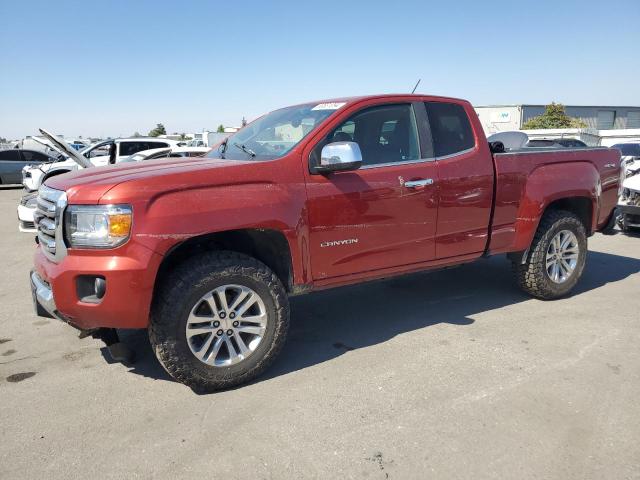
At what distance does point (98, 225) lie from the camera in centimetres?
290

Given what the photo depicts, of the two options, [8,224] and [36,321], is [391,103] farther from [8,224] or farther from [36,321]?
[8,224]

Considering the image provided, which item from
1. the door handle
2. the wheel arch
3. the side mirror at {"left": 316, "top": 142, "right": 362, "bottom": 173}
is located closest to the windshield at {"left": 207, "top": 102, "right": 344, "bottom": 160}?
the side mirror at {"left": 316, "top": 142, "right": 362, "bottom": 173}

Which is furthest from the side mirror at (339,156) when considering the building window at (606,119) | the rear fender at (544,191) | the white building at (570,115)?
the building window at (606,119)

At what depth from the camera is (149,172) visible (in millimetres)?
3191

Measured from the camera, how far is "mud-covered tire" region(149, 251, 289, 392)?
3082 millimetres

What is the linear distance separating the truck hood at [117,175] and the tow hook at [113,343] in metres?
0.93

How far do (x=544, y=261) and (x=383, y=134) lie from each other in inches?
85.7

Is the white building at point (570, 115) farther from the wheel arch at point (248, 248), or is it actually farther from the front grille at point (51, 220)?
the front grille at point (51, 220)

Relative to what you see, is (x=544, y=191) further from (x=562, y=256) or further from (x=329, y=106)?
(x=329, y=106)

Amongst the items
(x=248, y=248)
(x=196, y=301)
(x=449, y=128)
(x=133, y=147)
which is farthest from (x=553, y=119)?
(x=196, y=301)

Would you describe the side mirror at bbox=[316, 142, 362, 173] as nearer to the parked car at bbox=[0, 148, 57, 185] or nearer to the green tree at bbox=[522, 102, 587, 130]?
the parked car at bbox=[0, 148, 57, 185]

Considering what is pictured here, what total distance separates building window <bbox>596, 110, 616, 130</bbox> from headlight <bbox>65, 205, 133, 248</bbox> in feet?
200

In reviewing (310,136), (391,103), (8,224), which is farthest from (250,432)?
(8,224)

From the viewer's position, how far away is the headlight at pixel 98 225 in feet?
9.39
